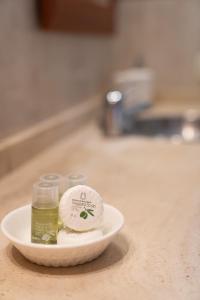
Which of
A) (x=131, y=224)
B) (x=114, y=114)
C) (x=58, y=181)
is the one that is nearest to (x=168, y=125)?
(x=114, y=114)

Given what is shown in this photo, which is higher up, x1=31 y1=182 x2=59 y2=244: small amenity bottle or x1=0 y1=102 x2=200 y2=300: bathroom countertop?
x1=31 y1=182 x2=59 y2=244: small amenity bottle

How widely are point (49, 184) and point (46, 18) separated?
0.69 meters

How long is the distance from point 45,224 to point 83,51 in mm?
1064

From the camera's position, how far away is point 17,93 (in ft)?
3.68

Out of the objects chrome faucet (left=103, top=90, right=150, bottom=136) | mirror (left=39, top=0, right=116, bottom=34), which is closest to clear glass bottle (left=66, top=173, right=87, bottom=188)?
mirror (left=39, top=0, right=116, bottom=34)

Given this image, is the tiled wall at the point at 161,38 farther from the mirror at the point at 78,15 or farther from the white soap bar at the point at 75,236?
the white soap bar at the point at 75,236

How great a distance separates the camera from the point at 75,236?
0.63m

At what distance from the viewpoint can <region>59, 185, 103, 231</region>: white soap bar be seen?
24.7 inches

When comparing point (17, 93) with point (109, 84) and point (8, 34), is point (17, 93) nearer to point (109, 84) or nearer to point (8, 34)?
point (8, 34)

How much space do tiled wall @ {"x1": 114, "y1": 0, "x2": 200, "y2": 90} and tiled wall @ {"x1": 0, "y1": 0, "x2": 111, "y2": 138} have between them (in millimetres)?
482

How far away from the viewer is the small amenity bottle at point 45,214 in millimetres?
617

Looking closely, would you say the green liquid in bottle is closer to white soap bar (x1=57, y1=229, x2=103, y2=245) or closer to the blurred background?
white soap bar (x1=57, y1=229, x2=103, y2=245)

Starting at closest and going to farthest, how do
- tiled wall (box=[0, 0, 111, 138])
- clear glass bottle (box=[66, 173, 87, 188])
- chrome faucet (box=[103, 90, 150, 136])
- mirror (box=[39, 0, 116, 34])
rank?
clear glass bottle (box=[66, 173, 87, 188]), tiled wall (box=[0, 0, 111, 138]), mirror (box=[39, 0, 116, 34]), chrome faucet (box=[103, 90, 150, 136])

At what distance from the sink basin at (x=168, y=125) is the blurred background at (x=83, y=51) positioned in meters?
0.21
